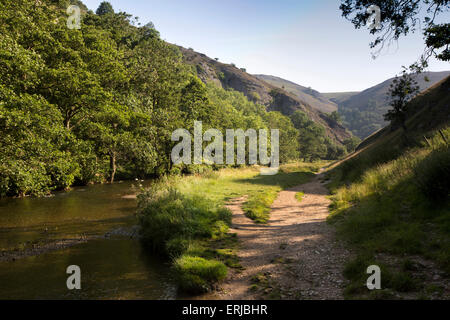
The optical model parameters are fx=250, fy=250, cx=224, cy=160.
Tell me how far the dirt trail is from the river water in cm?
223

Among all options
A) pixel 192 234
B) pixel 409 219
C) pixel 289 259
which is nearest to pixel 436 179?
pixel 409 219

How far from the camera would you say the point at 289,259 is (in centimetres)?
780

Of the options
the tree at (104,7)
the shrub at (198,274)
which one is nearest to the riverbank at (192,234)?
the shrub at (198,274)

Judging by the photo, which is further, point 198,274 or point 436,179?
point 436,179

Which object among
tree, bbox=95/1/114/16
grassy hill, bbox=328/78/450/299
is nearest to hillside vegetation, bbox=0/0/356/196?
grassy hill, bbox=328/78/450/299

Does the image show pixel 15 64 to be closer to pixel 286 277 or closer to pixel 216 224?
pixel 216 224

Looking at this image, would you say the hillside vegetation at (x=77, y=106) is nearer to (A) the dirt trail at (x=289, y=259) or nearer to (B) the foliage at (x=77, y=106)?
(B) the foliage at (x=77, y=106)

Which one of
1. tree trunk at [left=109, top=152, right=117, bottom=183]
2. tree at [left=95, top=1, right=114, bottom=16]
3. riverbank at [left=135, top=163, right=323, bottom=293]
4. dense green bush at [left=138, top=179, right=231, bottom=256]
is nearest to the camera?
riverbank at [left=135, top=163, right=323, bottom=293]

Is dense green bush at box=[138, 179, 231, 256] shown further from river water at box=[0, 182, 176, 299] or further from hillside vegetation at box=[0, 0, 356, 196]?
hillside vegetation at box=[0, 0, 356, 196]

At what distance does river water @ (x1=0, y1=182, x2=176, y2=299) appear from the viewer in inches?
262

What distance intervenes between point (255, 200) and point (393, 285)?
1072 cm

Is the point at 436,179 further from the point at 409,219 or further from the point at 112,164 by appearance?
the point at 112,164

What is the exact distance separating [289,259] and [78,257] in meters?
7.43

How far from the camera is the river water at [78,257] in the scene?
262 inches
